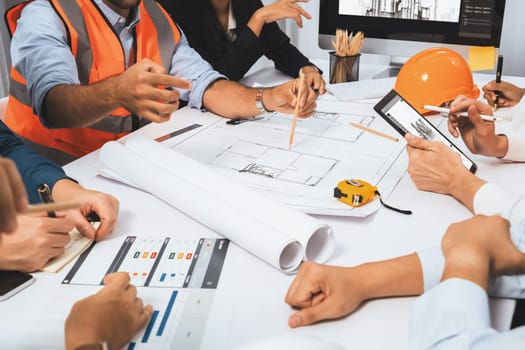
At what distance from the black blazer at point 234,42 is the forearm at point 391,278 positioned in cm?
119

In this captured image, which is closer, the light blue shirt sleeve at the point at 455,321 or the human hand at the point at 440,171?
the light blue shirt sleeve at the point at 455,321

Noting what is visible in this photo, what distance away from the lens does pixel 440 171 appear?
0.98m

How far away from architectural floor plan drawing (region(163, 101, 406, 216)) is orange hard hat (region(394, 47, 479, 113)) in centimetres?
14

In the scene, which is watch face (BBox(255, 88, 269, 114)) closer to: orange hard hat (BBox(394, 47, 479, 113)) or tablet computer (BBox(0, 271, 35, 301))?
orange hard hat (BBox(394, 47, 479, 113))

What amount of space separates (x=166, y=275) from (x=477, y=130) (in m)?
0.74

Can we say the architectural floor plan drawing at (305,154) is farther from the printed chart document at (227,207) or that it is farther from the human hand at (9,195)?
the human hand at (9,195)

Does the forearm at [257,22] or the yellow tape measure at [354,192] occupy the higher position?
the forearm at [257,22]

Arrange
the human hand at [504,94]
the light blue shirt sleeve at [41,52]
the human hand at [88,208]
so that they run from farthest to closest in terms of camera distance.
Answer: the human hand at [504,94]
the light blue shirt sleeve at [41,52]
the human hand at [88,208]

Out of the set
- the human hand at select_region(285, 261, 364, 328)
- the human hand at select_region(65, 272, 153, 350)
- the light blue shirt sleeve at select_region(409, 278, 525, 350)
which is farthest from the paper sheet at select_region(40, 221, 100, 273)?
the light blue shirt sleeve at select_region(409, 278, 525, 350)

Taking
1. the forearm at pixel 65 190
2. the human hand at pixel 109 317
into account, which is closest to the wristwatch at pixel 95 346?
the human hand at pixel 109 317

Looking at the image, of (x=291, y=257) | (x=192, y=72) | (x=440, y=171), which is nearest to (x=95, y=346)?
(x=291, y=257)

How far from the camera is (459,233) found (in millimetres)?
704

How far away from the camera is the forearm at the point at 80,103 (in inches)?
44.1

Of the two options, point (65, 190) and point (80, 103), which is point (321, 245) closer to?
point (65, 190)
